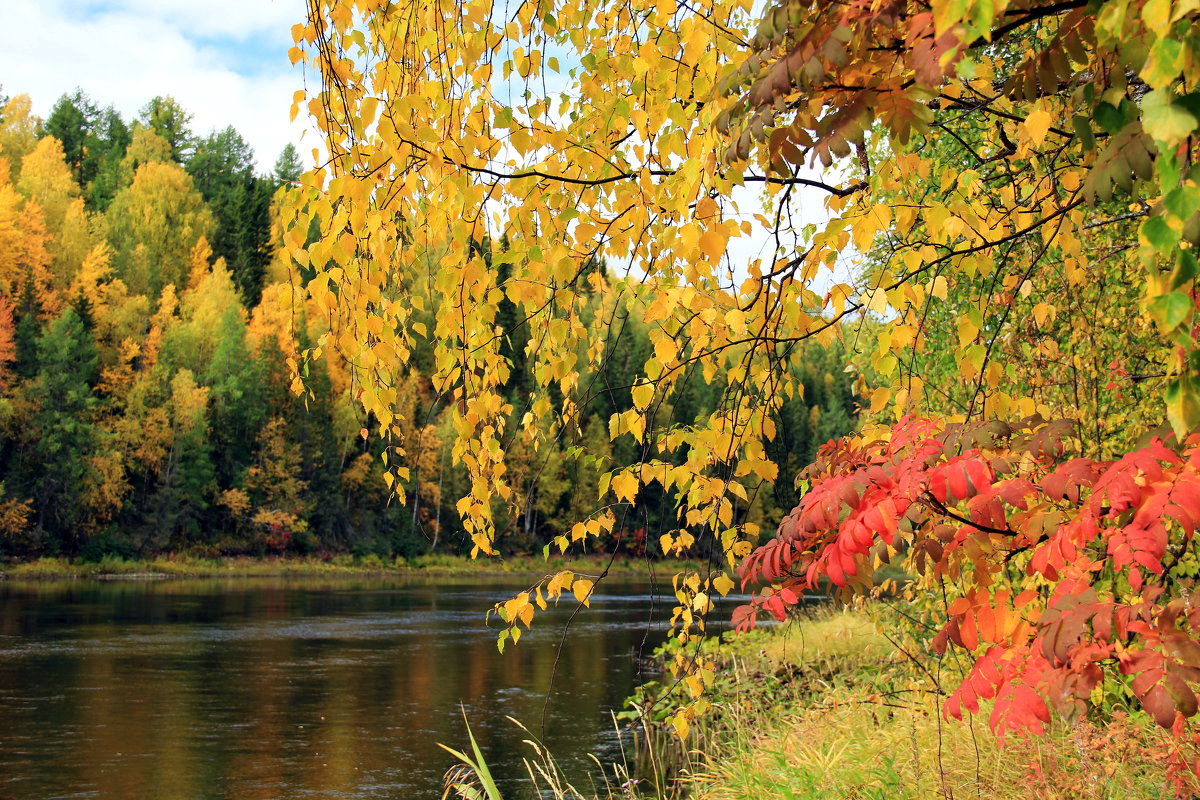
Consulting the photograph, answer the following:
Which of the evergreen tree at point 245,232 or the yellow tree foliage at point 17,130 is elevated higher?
the yellow tree foliage at point 17,130

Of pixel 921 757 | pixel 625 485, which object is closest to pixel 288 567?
pixel 921 757

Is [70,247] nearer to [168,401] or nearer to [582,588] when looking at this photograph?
[168,401]

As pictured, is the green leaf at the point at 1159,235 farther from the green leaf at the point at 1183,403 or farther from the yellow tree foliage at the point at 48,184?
the yellow tree foliage at the point at 48,184

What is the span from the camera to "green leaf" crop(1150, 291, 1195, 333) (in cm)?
128

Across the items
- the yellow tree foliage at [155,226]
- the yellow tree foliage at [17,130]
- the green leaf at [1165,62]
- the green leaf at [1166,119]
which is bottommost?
the green leaf at [1166,119]

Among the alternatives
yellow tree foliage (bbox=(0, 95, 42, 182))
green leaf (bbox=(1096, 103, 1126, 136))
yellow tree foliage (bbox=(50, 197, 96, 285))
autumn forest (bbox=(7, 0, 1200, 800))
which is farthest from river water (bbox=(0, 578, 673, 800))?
yellow tree foliage (bbox=(0, 95, 42, 182))

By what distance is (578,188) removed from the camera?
3062 mm

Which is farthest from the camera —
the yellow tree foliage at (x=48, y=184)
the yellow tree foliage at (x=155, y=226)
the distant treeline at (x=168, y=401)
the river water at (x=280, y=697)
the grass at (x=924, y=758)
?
the yellow tree foliage at (x=155, y=226)

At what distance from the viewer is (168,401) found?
38375 mm

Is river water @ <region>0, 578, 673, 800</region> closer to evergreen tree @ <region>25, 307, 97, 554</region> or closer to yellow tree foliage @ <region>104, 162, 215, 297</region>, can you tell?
evergreen tree @ <region>25, 307, 97, 554</region>

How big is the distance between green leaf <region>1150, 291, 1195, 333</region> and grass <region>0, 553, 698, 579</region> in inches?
1063

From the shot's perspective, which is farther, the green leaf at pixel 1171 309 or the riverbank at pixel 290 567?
the riverbank at pixel 290 567

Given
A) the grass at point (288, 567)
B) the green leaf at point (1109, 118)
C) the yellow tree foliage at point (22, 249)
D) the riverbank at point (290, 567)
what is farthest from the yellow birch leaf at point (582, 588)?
the yellow tree foliage at point (22, 249)

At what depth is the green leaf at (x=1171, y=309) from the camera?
1.28m
